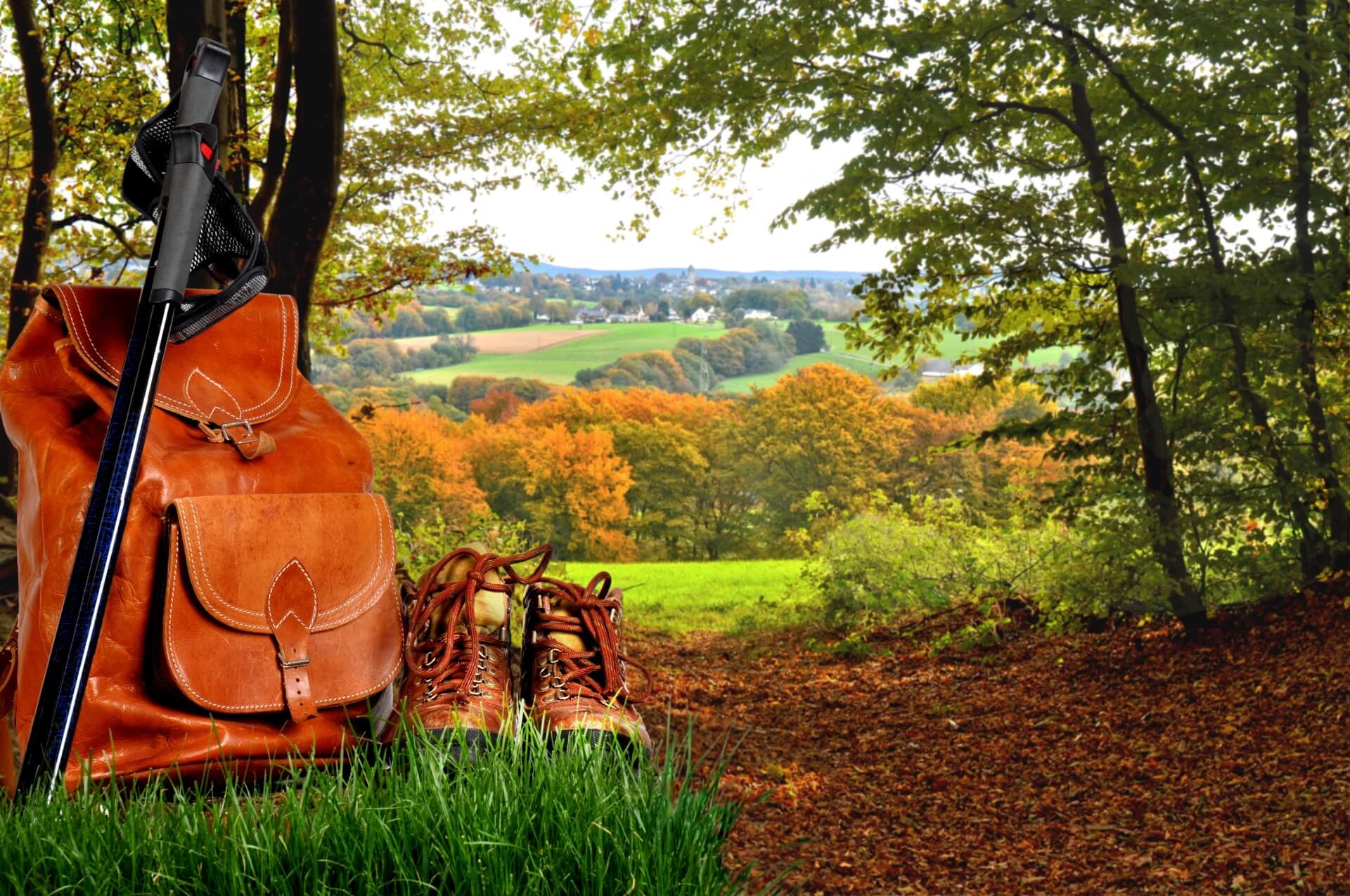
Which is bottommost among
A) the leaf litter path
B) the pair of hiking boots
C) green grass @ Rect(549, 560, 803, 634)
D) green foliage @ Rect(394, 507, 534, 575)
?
green grass @ Rect(549, 560, 803, 634)

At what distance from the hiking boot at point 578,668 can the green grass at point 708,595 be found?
16.8ft

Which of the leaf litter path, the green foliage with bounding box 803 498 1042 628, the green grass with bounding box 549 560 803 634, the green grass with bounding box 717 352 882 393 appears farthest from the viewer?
the green grass with bounding box 717 352 882 393

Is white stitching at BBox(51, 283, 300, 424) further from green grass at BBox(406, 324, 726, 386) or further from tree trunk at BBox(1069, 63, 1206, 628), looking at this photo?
green grass at BBox(406, 324, 726, 386)

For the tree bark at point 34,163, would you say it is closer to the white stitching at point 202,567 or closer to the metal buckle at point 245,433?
the metal buckle at point 245,433

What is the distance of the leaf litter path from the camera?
3854mm

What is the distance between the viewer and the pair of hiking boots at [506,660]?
128 cm

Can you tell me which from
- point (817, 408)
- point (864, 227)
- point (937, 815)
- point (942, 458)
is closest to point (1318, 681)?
point (937, 815)

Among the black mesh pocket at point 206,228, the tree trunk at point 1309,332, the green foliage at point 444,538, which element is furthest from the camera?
the tree trunk at point 1309,332

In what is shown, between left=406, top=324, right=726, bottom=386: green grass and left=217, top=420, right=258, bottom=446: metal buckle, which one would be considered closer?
left=217, top=420, right=258, bottom=446: metal buckle

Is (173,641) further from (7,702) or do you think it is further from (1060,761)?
(1060,761)

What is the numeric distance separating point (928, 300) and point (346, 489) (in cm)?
554

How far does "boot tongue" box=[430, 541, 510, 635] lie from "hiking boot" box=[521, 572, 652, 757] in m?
0.04

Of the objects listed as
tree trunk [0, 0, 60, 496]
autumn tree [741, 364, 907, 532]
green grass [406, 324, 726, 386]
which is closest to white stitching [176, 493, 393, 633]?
tree trunk [0, 0, 60, 496]

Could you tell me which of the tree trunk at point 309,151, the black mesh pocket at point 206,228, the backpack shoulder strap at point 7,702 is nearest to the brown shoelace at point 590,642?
the black mesh pocket at point 206,228
